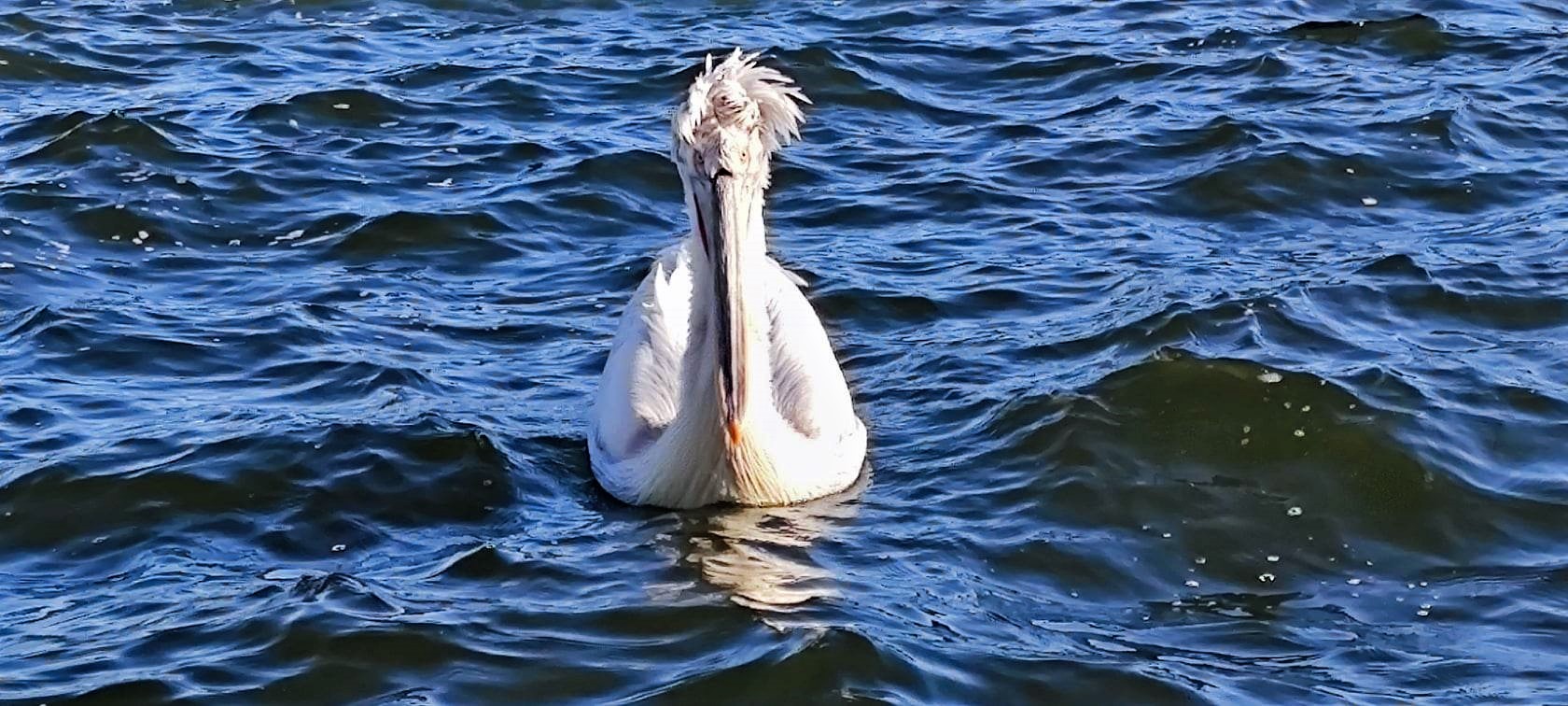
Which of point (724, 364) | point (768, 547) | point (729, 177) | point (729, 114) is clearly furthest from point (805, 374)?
point (729, 114)

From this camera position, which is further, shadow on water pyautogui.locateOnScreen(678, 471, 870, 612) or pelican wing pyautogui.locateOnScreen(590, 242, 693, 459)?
pelican wing pyautogui.locateOnScreen(590, 242, 693, 459)

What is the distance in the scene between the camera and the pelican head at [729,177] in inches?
266

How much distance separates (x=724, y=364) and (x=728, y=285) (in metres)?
0.24

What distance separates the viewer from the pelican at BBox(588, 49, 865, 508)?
6797mm

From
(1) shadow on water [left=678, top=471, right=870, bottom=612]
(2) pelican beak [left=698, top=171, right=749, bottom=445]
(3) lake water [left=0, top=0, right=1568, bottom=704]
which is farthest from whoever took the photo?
(2) pelican beak [left=698, top=171, right=749, bottom=445]

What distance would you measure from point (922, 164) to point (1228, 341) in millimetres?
2743

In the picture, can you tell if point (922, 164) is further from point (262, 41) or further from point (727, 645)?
point (727, 645)

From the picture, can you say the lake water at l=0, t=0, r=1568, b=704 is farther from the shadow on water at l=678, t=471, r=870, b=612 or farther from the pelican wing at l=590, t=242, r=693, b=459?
the pelican wing at l=590, t=242, r=693, b=459

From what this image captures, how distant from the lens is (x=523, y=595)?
632 centimetres

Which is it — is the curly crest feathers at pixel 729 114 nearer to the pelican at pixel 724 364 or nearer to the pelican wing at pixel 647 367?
the pelican at pixel 724 364

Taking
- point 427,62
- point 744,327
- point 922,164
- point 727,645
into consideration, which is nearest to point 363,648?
point 727,645

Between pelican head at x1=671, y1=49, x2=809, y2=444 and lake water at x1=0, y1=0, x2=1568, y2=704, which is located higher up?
pelican head at x1=671, y1=49, x2=809, y2=444

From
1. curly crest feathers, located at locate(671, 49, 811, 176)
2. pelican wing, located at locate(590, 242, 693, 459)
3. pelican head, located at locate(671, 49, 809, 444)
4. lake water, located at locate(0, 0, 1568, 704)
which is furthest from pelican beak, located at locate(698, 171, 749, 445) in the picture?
lake water, located at locate(0, 0, 1568, 704)

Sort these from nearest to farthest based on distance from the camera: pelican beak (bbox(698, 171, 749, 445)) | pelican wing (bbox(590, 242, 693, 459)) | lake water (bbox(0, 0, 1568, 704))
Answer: lake water (bbox(0, 0, 1568, 704)) < pelican beak (bbox(698, 171, 749, 445)) < pelican wing (bbox(590, 242, 693, 459))
